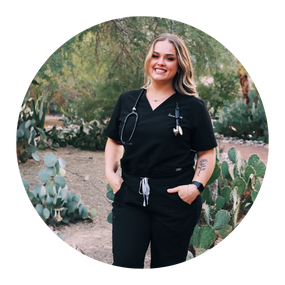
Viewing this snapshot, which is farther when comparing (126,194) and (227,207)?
(227,207)

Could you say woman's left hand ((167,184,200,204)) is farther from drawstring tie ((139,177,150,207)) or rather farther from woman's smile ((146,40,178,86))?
woman's smile ((146,40,178,86))

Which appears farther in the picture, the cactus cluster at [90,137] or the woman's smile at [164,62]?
the cactus cluster at [90,137]

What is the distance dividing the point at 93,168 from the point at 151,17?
1.22m

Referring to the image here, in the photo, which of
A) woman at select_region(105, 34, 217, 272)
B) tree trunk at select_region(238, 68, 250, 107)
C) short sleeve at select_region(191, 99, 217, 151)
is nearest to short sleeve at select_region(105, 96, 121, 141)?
woman at select_region(105, 34, 217, 272)

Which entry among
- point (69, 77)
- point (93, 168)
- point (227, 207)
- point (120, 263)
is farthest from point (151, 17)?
point (120, 263)

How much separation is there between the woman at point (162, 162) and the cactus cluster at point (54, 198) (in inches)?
20.1

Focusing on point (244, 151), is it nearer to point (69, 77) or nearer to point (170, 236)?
point (170, 236)

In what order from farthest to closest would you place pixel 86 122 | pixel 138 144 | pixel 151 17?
1. pixel 86 122
2. pixel 151 17
3. pixel 138 144

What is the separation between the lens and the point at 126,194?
6.73ft

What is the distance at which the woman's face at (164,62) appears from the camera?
2.00 m

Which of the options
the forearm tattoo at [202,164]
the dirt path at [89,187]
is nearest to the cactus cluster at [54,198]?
the dirt path at [89,187]

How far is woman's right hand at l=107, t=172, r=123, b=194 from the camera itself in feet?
6.95

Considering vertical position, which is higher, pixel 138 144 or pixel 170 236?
pixel 138 144

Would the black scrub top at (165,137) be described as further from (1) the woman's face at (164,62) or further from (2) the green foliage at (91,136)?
(2) the green foliage at (91,136)
